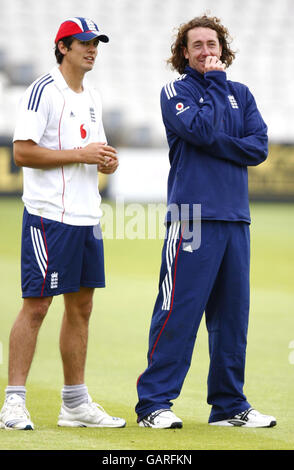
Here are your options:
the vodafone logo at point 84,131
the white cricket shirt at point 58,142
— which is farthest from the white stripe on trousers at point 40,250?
the vodafone logo at point 84,131

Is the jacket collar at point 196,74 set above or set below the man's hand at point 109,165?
above

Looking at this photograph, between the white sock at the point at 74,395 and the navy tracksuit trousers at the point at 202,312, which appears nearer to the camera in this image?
the navy tracksuit trousers at the point at 202,312

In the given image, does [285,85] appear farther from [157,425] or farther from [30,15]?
[157,425]

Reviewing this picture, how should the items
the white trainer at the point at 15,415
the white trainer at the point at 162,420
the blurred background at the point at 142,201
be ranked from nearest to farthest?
1. the white trainer at the point at 15,415
2. the white trainer at the point at 162,420
3. the blurred background at the point at 142,201

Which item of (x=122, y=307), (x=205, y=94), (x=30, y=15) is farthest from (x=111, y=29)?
(x=205, y=94)

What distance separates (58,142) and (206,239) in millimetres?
863

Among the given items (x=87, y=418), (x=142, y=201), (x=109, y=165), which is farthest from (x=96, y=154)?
(x=142, y=201)

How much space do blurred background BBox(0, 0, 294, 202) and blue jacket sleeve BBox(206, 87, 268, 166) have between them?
17353 mm

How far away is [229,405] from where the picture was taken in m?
4.08

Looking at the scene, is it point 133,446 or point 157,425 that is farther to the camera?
point 157,425

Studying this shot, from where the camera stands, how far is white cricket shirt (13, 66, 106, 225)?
3900 millimetres

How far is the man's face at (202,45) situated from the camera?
13.4ft

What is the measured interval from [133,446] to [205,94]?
1.71 m

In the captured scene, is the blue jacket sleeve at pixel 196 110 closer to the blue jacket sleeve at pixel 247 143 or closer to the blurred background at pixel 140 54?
the blue jacket sleeve at pixel 247 143
